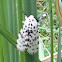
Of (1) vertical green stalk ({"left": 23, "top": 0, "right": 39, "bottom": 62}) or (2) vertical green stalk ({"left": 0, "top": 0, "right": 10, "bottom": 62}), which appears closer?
(1) vertical green stalk ({"left": 23, "top": 0, "right": 39, "bottom": 62})

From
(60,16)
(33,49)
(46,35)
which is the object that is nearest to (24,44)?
(33,49)

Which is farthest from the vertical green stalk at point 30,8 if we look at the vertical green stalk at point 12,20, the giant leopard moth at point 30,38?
the vertical green stalk at point 12,20

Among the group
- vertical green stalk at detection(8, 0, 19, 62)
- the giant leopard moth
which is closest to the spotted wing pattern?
the giant leopard moth

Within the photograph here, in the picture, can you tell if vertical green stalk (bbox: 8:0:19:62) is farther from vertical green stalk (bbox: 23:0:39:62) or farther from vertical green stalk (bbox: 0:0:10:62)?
vertical green stalk (bbox: 23:0:39:62)

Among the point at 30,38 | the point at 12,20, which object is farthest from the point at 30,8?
the point at 12,20

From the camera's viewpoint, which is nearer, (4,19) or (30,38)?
(30,38)

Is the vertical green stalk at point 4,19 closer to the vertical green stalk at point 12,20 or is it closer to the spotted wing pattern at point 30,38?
the vertical green stalk at point 12,20

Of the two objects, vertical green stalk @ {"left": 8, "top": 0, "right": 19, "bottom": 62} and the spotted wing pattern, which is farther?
vertical green stalk @ {"left": 8, "top": 0, "right": 19, "bottom": 62}

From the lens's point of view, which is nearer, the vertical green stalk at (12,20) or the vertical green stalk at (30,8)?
the vertical green stalk at (30,8)

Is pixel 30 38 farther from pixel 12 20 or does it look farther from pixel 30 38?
pixel 12 20

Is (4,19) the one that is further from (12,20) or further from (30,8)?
(30,8)

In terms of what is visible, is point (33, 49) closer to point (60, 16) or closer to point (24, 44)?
point (24, 44)
